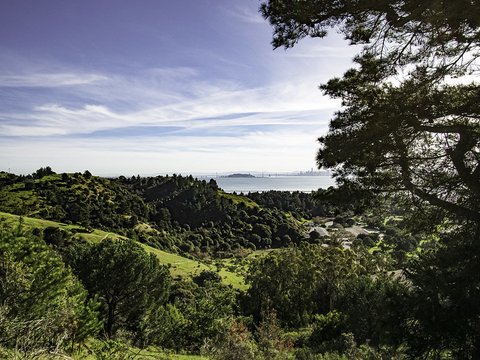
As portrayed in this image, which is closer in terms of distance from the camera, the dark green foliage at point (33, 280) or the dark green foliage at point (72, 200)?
the dark green foliage at point (33, 280)

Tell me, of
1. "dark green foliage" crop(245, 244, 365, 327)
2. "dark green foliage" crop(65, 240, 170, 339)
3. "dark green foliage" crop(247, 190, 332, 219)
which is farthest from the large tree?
"dark green foliage" crop(247, 190, 332, 219)

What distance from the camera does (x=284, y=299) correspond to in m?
41.1

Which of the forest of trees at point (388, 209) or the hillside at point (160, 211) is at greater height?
the forest of trees at point (388, 209)

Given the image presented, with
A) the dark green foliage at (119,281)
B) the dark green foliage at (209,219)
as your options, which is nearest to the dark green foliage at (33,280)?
the dark green foliage at (119,281)

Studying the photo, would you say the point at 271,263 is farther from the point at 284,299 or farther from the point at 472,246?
the point at 472,246

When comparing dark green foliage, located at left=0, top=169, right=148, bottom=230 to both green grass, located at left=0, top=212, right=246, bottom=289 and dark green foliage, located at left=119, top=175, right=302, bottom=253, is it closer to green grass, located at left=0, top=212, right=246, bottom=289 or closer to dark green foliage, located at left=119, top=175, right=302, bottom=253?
green grass, located at left=0, top=212, right=246, bottom=289

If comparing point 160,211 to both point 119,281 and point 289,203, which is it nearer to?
point 289,203

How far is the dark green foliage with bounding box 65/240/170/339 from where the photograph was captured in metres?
31.3

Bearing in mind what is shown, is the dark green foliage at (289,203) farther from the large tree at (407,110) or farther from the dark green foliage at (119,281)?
the large tree at (407,110)

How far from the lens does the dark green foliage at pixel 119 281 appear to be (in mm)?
31298

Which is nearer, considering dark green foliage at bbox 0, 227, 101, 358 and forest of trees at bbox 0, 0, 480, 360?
forest of trees at bbox 0, 0, 480, 360

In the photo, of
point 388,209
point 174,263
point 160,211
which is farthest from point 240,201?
point 388,209

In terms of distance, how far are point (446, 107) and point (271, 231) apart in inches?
4495

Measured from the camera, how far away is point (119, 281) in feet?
103
